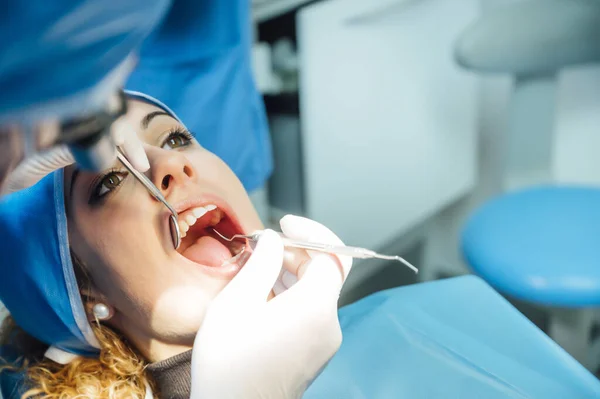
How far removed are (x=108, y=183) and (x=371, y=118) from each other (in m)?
0.78

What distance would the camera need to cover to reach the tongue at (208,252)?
73 cm

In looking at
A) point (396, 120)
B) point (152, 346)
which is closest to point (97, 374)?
point (152, 346)

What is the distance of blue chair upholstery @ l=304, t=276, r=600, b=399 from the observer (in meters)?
0.76

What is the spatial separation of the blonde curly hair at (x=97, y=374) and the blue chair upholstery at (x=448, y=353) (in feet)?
0.83

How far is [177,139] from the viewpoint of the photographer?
76 centimetres

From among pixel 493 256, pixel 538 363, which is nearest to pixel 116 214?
pixel 538 363

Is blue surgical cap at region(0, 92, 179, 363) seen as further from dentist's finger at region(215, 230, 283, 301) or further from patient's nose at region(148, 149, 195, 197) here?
dentist's finger at region(215, 230, 283, 301)

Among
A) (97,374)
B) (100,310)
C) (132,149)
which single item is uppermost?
(132,149)

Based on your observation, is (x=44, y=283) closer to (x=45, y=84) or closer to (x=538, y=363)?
(x=45, y=84)

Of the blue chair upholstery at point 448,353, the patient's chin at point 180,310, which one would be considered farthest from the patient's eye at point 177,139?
the blue chair upholstery at point 448,353

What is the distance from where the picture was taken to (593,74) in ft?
5.08

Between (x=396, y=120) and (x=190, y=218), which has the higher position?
(x=190, y=218)

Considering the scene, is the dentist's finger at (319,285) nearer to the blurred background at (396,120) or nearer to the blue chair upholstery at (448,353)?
the blue chair upholstery at (448,353)

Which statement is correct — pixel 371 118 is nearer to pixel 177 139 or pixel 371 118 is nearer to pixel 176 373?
pixel 177 139
